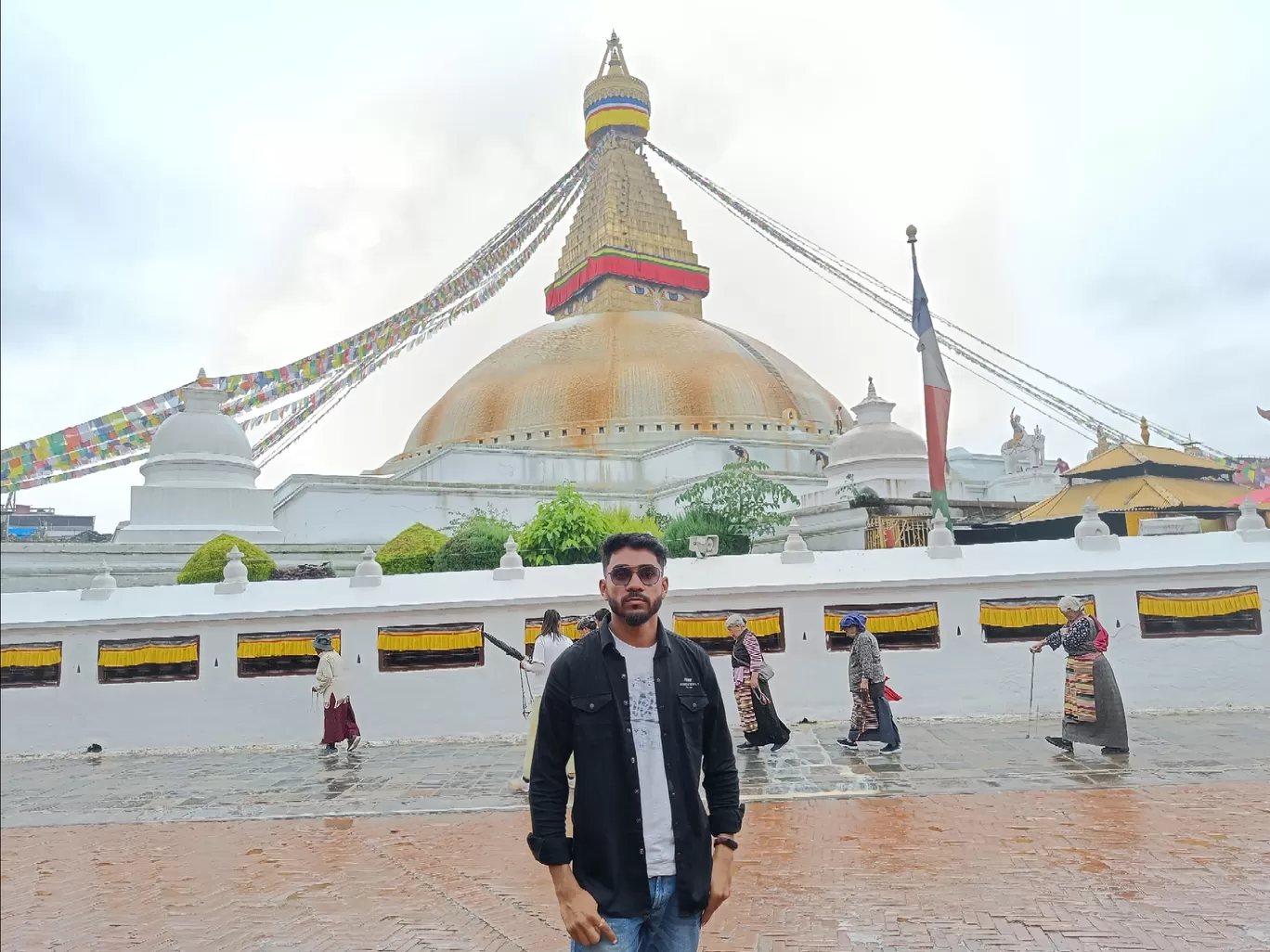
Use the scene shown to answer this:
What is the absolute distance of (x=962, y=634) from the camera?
10156 mm

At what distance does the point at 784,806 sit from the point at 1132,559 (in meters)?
5.97

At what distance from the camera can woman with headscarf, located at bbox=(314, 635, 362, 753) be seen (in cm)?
929

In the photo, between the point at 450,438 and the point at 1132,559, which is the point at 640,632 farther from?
the point at 450,438

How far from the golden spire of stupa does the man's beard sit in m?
34.0

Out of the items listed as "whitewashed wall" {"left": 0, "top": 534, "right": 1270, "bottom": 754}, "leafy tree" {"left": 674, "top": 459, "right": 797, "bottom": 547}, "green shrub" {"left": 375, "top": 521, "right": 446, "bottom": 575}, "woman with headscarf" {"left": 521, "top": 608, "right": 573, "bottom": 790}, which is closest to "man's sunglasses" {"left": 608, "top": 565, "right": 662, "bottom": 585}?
"woman with headscarf" {"left": 521, "top": 608, "right": 573, "bottom": 790}

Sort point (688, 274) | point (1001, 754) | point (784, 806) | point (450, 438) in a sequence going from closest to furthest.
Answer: point (784, 806)
point (1001, 754)
point (450, 438)
point (688, 274)

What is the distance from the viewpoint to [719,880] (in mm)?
2443

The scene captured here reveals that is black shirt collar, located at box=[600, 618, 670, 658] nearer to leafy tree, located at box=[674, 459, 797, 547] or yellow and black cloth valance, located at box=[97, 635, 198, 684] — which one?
yellow and black cloth valance, located at box=[97, 635, 198, 684]

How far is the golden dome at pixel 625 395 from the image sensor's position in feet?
92.4

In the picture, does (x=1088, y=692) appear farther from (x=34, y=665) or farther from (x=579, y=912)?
(x=34, y=665)

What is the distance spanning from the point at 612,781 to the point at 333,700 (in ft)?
25.8

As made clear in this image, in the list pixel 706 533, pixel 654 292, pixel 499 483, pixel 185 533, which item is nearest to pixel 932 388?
pixel 706 533

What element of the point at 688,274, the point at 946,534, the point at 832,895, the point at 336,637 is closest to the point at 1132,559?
the point at 946,534

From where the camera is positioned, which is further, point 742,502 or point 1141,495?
point 742,502
